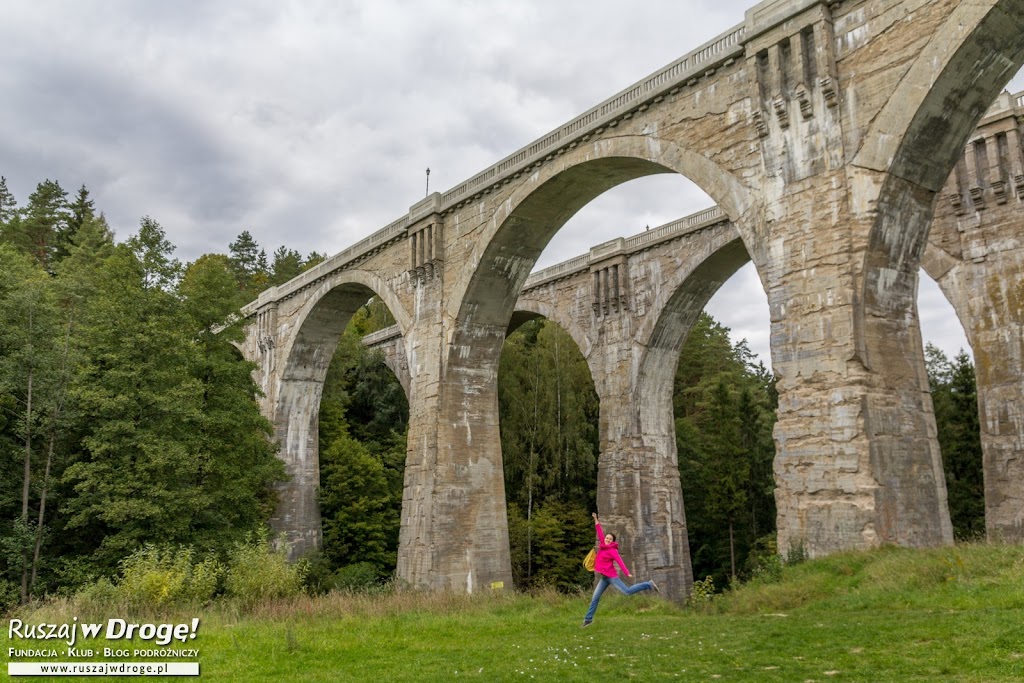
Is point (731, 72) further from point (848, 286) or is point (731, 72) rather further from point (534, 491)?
point (534, 491)

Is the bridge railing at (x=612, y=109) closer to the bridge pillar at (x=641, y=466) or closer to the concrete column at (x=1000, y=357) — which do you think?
the concrete column at (x=1000, y=357)

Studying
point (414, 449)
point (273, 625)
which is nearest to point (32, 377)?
point (414, 449)

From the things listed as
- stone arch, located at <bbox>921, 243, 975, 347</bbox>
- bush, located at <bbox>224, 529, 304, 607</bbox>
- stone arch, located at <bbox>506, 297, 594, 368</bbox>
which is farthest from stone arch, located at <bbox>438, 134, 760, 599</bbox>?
stone arch, located at <bbox>921, 243, 975, 347</bbox>

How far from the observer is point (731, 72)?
38.7ft

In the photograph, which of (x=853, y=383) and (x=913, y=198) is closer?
(x=853, y=383)

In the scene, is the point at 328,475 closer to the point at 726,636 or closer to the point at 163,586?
the point at 163,586

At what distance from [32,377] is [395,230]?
8.98 metres

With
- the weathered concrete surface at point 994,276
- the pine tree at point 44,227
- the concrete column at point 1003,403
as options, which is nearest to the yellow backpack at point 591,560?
the weathered concrete surface at point 994,276

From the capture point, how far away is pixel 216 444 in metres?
19.0

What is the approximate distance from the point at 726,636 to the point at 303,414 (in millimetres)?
21185

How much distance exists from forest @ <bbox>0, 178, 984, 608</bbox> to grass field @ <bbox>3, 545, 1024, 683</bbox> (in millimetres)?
1575

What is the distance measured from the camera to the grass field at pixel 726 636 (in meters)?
5.44

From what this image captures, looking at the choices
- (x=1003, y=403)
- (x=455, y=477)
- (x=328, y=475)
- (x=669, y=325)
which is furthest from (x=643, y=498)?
(x=328, y=475)

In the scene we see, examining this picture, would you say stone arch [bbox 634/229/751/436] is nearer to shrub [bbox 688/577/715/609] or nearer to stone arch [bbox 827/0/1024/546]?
stone arch [bbox 827/0/1024/546]
